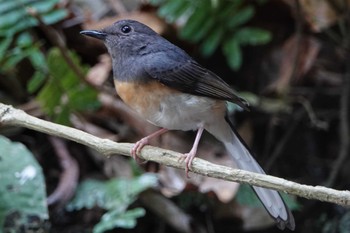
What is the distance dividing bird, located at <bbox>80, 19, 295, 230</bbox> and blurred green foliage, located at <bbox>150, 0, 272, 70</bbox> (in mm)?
841

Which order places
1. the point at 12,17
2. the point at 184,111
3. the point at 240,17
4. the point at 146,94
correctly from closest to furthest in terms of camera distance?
the point at 146,94, the point at 184,111, the point at 12,17, the point at 240,17

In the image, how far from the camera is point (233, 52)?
453 cm

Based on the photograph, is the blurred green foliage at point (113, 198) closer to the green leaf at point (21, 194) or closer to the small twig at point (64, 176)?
the small twig at point (64, 176)

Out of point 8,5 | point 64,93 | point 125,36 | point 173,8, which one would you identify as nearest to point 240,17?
point 173,8

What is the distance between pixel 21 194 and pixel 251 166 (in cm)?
121

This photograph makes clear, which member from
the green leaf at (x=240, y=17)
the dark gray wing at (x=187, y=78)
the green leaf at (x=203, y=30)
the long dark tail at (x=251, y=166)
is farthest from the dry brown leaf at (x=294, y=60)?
the dark gray wing at (x=187, y=78)

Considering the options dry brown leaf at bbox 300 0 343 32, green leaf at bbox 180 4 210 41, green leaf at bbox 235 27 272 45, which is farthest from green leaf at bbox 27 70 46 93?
dry brown leaf at bbox 300 0 343 32

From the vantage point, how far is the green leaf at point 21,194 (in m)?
3.61

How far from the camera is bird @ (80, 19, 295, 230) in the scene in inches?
131

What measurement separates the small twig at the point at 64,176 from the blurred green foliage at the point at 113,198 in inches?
1.9

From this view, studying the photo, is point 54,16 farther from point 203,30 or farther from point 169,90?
point 169,90

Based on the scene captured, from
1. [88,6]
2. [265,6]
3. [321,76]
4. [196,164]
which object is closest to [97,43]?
[88,6]

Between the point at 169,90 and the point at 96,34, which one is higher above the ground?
the point at 96,34

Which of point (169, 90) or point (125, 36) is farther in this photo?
point (125, 36)
